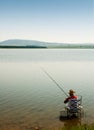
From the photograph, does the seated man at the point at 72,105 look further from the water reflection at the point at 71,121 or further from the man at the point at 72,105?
the water reflection at the point at 71,121

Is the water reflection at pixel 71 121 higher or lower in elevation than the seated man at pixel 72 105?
lower

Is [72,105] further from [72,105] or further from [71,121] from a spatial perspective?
[71,121]

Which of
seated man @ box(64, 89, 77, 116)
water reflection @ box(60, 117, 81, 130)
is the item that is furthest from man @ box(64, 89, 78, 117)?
water reflection @ box(60, 117, 81, 130)

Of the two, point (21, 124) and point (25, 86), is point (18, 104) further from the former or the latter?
point (25, 86)

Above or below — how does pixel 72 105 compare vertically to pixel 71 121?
above

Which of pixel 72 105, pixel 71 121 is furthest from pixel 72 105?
pixel 71 121

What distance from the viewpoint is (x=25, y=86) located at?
23359 mm

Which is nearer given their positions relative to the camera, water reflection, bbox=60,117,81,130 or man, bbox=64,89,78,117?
water reflection, bbox=60,117,81,130

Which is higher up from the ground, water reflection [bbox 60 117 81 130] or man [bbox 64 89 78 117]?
man [bbox 64 89 78 117]

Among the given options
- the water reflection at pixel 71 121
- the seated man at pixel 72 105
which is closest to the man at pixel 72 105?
the seated man at pixel 72 105

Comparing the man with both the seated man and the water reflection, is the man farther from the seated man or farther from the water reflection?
the water reflection

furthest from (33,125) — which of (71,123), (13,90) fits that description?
(13,90)

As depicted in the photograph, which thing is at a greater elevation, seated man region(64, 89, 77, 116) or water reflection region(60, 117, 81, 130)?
seated man region(64, 89, 77, 116)

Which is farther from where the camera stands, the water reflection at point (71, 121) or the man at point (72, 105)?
the man at point (72, 105)
